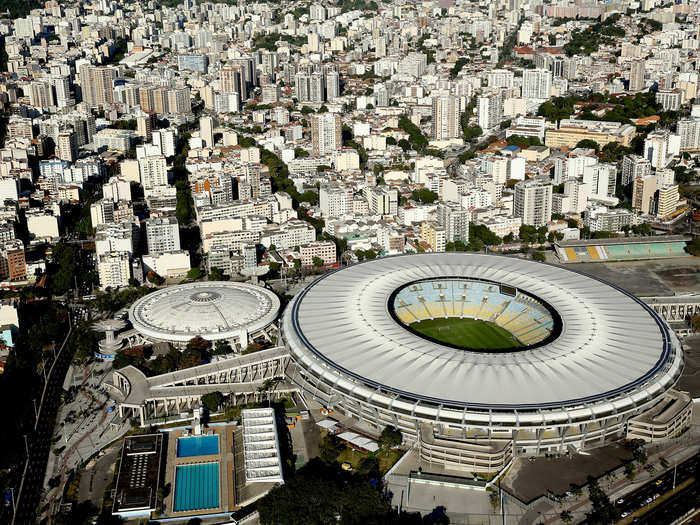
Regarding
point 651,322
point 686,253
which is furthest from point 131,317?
point 686,253

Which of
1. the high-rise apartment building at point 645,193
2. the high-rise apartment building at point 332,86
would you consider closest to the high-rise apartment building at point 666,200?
the high-rise apartment building at point 645,193

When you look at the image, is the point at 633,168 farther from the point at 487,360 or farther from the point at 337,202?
the point at 487,360

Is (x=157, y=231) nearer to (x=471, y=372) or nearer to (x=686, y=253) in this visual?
(x=471, y=372)

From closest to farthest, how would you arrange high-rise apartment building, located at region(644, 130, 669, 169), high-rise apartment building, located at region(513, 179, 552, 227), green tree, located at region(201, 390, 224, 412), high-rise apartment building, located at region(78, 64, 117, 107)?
green tree, located at region(201, 390, 224, 412) < high-rise apartment building, located at region(513, 179, 552, 227) < high-rise apartment building, located at region(644, 130, 669, 169) < high-rise apartment building, located at region(78, 64, 117, 107)

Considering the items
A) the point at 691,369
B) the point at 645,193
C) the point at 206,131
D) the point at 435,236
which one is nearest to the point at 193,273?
the point at 435,236

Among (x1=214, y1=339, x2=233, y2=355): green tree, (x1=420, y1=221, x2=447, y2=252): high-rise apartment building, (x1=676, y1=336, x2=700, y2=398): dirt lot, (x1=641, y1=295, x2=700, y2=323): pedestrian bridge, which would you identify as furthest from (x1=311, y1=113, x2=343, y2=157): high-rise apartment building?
(x1=676, y1=336, x2=700, y2=398): dirt lot

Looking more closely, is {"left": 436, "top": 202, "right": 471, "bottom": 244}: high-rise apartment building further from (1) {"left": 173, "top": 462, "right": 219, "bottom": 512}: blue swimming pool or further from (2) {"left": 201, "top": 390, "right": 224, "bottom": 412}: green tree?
(1) {"left": 173, "top": 462, "right": 219, "bottom": 512}: blue swimming pool
